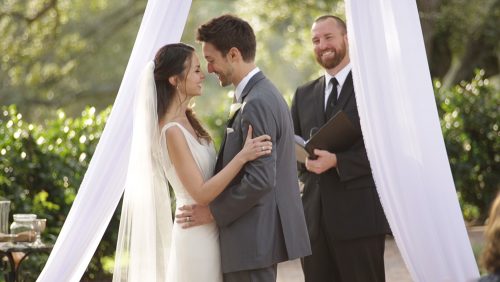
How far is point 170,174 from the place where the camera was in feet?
14.8

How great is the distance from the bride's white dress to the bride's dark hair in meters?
0.14

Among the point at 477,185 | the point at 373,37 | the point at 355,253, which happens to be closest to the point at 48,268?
the point at 355,253

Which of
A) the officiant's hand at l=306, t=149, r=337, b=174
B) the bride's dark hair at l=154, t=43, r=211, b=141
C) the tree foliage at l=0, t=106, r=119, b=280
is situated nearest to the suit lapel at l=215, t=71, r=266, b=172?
the bride's dark hair at l=154, t=43, r=211, b=141

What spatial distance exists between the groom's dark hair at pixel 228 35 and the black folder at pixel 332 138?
74 centimetres

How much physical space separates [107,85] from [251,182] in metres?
21.6

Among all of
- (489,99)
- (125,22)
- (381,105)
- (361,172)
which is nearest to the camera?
(381,105)

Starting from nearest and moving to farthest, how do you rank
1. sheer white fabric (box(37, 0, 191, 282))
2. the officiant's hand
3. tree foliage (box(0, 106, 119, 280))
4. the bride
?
1. the bride
2. sheer white fabric (box(37, 0, 191, 282))
3. the officiant's hand
4. tree foliage (box(0, 106, 119, 280))

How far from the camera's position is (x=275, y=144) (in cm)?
438

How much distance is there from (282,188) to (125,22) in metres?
19.3

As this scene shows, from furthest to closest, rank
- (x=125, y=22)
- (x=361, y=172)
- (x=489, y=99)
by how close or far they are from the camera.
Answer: (x=125, y=22) → (x=489, y=99) → (x=361, y=172)

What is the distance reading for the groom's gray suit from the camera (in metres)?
4.30

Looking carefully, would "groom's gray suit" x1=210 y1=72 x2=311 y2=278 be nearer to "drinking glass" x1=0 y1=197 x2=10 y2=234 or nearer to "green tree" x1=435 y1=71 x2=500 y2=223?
"drinking glass" x1=0 y1=197 x2=10 y2=234

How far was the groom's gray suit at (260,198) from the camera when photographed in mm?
4301

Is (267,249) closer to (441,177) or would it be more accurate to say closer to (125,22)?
(441,177)
